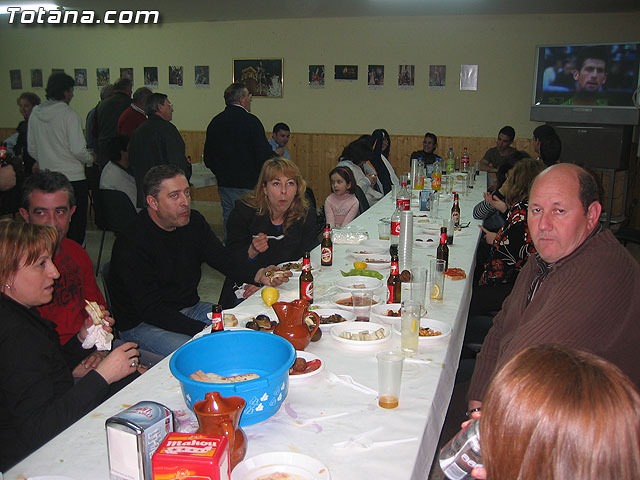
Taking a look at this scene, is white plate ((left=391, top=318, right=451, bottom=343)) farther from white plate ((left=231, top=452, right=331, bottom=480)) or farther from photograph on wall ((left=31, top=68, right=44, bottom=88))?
photograph on wall ((left=31, top=68, right=44, bottom=88))

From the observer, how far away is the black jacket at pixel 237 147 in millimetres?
5371

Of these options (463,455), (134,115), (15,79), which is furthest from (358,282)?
(15,79)

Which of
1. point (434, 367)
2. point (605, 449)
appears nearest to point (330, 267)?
point (434, 367)

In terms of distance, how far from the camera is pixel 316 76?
30.1ft

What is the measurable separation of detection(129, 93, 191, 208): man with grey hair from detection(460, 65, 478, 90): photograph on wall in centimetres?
512

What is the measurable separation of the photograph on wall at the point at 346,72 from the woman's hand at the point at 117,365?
313 inches

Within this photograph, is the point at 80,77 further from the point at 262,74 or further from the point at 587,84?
the point at 587,84

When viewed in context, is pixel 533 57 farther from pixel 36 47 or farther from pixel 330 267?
pixel 36 47

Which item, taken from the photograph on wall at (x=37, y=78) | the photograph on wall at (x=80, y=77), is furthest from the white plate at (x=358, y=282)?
the photograph on wall at (x=37, y=78)

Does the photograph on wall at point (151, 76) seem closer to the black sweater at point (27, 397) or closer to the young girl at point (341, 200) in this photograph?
the young girl at point (341, 200)

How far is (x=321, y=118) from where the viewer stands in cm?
932

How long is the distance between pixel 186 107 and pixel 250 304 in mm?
8090

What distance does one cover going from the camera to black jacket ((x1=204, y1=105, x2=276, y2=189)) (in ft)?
17.6

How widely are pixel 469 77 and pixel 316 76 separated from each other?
2473 millimetres
